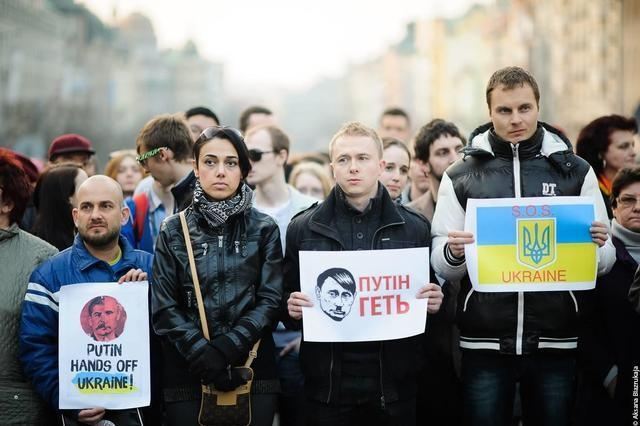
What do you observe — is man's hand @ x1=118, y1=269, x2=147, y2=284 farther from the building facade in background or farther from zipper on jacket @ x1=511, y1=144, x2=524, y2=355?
the building facade in background

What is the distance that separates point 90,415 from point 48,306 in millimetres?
684

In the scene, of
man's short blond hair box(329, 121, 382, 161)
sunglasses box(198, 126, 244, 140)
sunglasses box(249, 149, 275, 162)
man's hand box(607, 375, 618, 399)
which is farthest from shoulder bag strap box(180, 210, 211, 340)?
man's hand box(607, 375, 618, 399)

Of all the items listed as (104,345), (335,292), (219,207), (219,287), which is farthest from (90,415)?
(335,292)

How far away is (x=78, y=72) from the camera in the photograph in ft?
168

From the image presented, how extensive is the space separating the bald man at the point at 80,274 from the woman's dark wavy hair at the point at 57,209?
97 centimetres

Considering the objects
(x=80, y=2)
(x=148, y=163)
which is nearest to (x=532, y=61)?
(x=80, y=2)

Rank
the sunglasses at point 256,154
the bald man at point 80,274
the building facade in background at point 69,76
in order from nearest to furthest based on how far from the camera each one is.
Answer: the bald man at point 80,274
the sunglasses at point 256,154
the building facade in background at point 69,76

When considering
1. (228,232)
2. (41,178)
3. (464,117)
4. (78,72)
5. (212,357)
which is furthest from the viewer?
(464,117)

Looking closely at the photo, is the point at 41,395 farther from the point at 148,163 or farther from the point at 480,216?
the point at 480,216

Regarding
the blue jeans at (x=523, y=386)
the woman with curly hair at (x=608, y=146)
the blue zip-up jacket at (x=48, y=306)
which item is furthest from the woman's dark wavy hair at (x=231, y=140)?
the woman with curly hair at (x=608, y=146)

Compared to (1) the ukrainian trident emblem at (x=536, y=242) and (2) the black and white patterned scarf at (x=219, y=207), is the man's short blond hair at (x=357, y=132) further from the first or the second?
(1) the ukrainian trident emblem at (x=536, y=242)

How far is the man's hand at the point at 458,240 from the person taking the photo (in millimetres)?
5195

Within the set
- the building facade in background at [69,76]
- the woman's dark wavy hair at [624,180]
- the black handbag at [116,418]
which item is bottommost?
the black handbag at [116,418]

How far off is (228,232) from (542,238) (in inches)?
70.3
